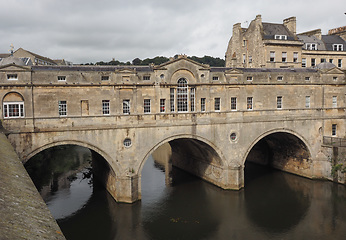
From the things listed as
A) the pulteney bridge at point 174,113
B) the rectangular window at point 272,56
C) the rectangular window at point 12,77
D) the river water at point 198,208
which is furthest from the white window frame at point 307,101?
the rectangular window at point 12,77

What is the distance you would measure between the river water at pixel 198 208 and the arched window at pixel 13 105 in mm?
8442

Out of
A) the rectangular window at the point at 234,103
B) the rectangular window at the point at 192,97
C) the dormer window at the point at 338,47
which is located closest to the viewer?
the rectangular window at the point at 192,97

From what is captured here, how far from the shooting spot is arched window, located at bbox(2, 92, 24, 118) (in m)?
21.8

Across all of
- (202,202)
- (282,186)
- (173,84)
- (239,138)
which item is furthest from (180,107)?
(282,186)

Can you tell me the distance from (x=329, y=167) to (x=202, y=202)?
14.4 meters

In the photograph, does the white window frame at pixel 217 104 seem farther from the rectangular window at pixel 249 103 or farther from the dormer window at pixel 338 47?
the dormer window at pixel 338 47

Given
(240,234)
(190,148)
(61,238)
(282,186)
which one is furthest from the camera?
(190,148)

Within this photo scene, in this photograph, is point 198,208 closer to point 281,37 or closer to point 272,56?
point 272,56

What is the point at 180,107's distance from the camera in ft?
88.1

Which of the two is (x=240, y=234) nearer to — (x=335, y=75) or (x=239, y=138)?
(x=239, y=138)

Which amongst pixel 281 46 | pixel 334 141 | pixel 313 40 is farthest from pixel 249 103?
pixel 313 40

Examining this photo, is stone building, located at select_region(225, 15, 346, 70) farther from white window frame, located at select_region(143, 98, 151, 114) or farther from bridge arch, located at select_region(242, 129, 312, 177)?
white window frame, located at select_region(143, 98, 151, 114)

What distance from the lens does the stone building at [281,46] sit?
38.7 metres

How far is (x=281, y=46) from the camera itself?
3894 centimetres
